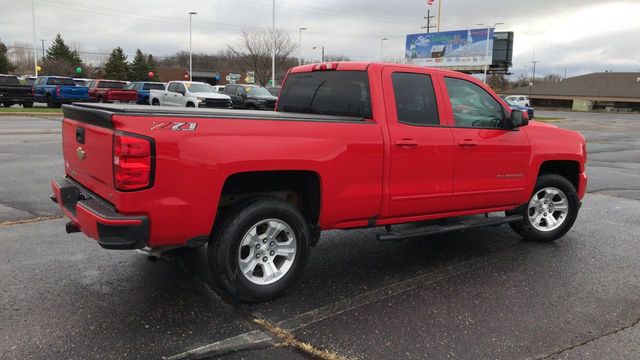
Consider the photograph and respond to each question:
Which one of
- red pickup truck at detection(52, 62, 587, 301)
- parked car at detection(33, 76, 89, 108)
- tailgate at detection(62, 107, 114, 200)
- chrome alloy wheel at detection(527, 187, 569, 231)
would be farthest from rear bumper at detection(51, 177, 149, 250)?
parked car at detection(33, 76, 89, 108)

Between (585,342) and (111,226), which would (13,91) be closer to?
(111,226)

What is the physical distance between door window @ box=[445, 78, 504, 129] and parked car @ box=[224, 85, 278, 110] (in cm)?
2219

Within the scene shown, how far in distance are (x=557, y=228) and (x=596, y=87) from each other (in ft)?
268

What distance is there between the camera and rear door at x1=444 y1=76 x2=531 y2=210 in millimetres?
4996

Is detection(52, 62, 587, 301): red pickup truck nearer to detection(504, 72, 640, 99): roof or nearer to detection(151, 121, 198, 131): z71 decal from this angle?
detection(151, 121, 198, 131): z71 decal

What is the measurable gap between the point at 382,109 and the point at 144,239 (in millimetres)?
2282

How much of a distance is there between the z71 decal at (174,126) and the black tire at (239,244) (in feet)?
2.48

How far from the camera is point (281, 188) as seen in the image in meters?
4.36

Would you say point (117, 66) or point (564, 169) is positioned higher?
point (117, 66)

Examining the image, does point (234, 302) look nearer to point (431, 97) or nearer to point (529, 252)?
point (431, 97)

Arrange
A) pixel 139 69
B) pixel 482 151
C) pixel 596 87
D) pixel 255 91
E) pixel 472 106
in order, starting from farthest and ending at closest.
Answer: pixel 139 69 < pixel 596 87 < pixel 255 91 < pixel 472 106 < pixel 482 151

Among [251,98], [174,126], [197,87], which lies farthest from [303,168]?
[251,98]

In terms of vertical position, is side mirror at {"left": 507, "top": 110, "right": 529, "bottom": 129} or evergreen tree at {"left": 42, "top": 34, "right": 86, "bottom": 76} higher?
evergreen tree at {"left": 42, "top": 34, "right": 86, "bottom": 76}

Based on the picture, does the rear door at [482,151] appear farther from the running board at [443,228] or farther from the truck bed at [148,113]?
the truck bed at [148,113]
